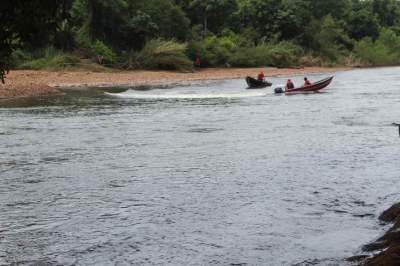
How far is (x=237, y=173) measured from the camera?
14.9m

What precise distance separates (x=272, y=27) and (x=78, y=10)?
2653 cm

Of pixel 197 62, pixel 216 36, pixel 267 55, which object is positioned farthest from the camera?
pixel 216 36

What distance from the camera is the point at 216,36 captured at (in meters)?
69.5

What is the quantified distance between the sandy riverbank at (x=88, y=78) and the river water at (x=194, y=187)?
11428 mm

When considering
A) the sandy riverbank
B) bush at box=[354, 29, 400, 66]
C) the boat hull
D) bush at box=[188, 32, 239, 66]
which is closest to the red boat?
the boat hull

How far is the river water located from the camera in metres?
9.59

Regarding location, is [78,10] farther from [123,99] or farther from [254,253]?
[254,253]

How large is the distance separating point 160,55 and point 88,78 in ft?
29.3

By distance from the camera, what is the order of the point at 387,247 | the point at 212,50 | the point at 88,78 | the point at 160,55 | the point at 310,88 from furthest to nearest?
the point at 212,50
the point at 160,55
the point at 88,78
the point at 310,88
the point at 387,247

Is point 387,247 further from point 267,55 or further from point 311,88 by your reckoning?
point 267,55

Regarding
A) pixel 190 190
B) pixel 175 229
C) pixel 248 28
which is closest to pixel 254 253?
pixel 175 229

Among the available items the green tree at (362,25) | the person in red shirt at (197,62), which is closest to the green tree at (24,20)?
the person in red shirt at (197,62)

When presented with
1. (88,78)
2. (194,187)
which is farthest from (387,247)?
(88,78)

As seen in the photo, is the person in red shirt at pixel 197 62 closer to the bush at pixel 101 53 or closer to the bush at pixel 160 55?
the bush at pixel 160 55
